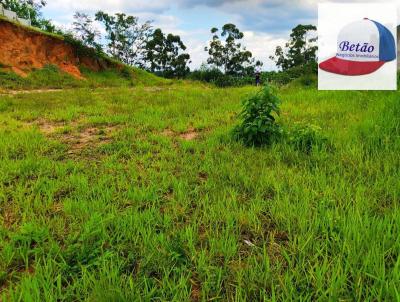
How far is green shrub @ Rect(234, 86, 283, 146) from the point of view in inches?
183

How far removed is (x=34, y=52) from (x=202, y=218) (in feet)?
72.7

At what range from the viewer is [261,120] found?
4.61 m

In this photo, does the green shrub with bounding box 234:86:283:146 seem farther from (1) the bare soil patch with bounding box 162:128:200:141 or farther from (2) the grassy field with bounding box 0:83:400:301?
(1) the bare soil patch with bounding box 162:128:200:141

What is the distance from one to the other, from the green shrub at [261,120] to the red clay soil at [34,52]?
1705cm

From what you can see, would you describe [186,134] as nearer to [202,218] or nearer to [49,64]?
[202,218]

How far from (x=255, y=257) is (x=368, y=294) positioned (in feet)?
2.26

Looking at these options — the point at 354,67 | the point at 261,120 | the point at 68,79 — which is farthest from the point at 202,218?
the point at 68,79

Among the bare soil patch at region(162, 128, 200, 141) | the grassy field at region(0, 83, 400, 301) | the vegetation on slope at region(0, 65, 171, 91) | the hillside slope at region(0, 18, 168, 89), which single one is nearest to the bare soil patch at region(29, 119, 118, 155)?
the grassy field at region(0, 83, 400, 301)

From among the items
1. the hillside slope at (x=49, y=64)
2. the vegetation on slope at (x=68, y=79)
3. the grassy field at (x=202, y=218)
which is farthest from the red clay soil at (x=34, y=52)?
the grassy field at (x=202, y=218)

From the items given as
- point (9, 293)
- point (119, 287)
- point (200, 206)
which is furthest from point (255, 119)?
point (9, 293)

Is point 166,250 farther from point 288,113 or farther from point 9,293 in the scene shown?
point 288,113

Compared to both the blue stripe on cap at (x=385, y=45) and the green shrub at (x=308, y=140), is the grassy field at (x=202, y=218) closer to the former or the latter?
the green shrub at (x=308, y=140)

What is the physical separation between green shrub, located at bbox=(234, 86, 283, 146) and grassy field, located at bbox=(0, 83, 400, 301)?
0.87 ft

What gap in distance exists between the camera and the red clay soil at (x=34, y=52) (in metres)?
18.4
